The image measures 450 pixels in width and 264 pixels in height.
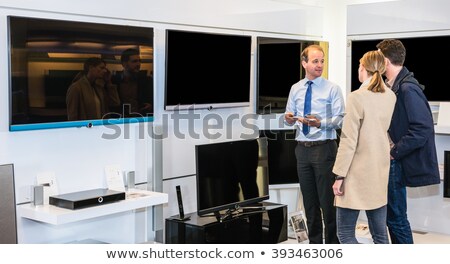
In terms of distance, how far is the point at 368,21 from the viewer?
5.13m

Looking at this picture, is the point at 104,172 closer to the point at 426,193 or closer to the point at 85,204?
the point at 85,204

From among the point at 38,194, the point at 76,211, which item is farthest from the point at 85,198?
the point at 38,194

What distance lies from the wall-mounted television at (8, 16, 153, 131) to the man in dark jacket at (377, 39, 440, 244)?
160 centimetres

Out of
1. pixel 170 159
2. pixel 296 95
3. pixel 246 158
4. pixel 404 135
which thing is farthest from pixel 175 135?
pixel 404 135

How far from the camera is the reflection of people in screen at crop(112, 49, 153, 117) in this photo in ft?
12.3

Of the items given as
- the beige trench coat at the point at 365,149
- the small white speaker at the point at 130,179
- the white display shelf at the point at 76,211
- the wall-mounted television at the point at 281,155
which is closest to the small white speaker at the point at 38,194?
the white display shelf at the point at 76,211

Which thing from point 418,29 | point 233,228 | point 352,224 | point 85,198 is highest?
point 418,29

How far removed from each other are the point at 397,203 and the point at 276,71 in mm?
1783

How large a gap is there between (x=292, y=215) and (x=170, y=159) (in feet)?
3.46

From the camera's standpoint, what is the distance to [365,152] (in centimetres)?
321

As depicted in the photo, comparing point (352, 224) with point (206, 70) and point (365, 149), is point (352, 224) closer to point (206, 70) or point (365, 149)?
point (365, 149)

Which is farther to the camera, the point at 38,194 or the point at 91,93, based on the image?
the point at 91,93

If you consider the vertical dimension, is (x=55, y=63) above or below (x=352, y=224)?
above

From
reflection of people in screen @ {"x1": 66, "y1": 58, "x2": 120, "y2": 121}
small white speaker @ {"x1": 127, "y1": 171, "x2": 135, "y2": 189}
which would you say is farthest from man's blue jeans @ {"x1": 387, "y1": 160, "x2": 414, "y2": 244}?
reflection of people in screen @ {"x1": 66, "y1": 58, "x2": 120, "y2": 121}
